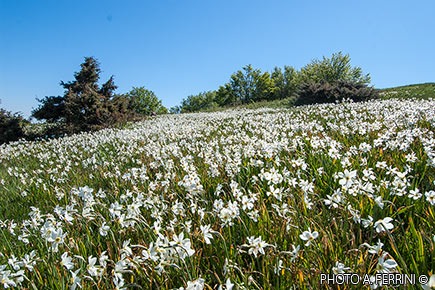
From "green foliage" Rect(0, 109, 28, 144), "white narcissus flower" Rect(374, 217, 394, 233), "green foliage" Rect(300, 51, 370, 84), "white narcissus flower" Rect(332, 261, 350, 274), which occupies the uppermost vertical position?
"green foliage" Rect(300, 51, 370, 84)

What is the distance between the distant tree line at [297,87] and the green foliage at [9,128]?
24.6 meters

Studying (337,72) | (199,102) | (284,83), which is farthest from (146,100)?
(337,72)

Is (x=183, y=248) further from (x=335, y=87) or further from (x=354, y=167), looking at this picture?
(x=335, y=87)

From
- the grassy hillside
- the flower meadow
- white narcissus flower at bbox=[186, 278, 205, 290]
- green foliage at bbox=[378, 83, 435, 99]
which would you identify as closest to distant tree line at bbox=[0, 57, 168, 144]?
the flower meadow

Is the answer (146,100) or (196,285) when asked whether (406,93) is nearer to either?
(196,285)

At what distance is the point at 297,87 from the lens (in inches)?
2272

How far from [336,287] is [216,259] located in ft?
3.63

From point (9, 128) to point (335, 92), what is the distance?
25970mm

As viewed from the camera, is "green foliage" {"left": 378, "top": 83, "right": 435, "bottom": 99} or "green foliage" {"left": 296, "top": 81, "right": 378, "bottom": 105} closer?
"green foliage" {"left": 378, "top": 83, "right": 435, "bottom": 99}

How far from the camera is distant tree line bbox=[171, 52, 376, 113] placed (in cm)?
2093

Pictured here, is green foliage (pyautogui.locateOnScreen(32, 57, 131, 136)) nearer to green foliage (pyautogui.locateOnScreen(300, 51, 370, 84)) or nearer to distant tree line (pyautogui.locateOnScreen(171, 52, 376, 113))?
distant tree line (pyautogui.locateOnScreen(171, 52, 376, 113))

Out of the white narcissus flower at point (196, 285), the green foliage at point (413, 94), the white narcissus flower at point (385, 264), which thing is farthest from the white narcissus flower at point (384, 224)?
the green foliage at point (413, 94)

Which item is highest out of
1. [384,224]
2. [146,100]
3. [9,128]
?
[146,100]

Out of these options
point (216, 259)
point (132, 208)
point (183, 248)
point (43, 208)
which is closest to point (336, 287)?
point (216, 259)
